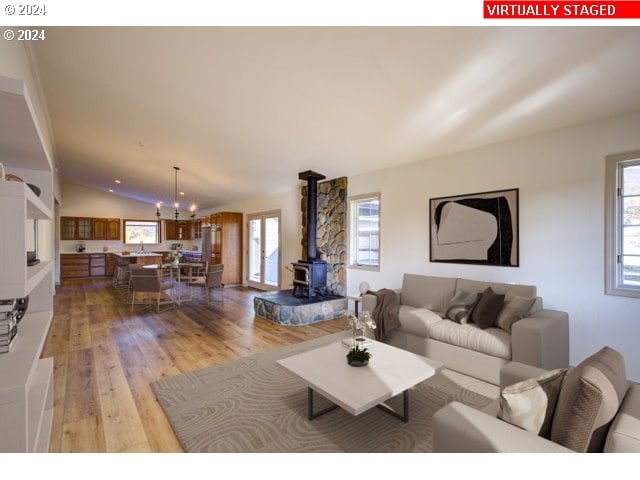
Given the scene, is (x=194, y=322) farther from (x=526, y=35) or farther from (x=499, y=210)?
(x=526, y=35)

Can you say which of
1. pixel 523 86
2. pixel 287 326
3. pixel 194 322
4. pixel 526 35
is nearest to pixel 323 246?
pixel 287 326

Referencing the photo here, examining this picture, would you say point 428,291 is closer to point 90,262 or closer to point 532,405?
point 532,405

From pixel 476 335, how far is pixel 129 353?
3650mm

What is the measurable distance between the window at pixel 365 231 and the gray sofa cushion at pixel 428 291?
98 cm

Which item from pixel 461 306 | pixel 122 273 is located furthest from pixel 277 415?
pixel 122 273

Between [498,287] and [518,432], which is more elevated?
[498,287]

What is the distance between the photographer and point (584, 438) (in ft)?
3.38

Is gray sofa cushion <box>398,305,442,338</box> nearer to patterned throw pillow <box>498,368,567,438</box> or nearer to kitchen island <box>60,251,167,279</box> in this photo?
patterned throw pillow <box>498,368,567,438</box>

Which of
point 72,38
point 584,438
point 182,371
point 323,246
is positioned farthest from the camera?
point 323,246

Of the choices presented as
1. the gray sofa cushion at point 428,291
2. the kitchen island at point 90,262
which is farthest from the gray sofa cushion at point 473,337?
the kitchen island at point 90,262

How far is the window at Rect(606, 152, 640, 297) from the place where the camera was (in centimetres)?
261

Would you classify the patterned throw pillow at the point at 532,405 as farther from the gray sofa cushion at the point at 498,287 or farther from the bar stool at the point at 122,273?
the bar stool at the point at 122,273

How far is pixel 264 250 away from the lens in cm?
750

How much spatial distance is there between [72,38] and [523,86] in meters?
3.78
